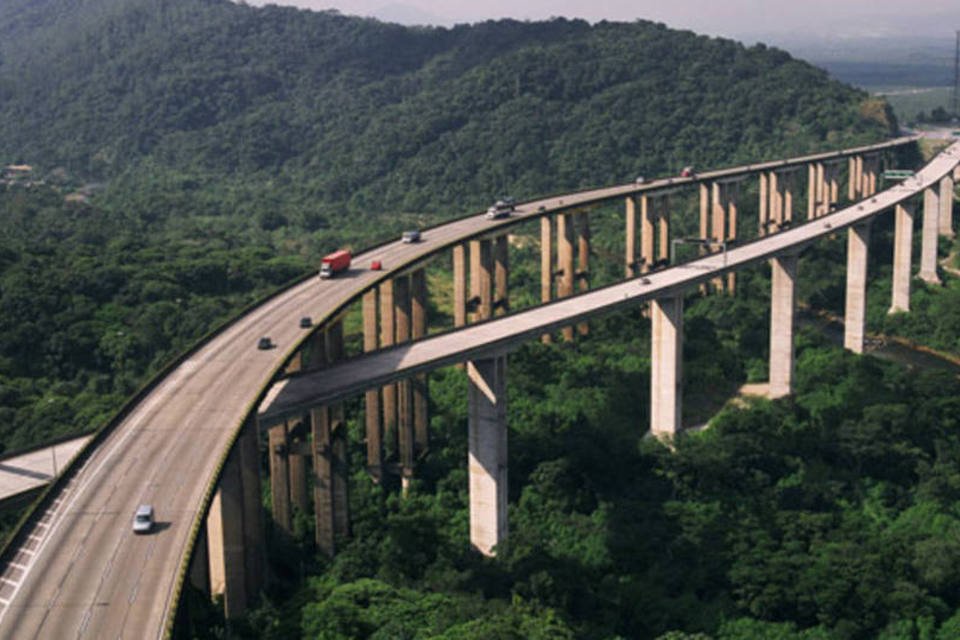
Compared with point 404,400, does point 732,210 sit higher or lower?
higher

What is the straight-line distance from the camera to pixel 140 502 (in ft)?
125

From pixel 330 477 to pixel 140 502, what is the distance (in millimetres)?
17662

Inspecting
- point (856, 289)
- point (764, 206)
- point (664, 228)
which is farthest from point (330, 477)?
point (764, 206)

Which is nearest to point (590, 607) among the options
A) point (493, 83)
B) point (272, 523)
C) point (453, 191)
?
point (272, 523)

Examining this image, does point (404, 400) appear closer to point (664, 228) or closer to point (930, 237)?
point (664, 228)

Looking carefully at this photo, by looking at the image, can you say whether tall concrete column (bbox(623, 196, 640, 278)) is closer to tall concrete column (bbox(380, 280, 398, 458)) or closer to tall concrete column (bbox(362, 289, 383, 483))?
tall concrete column (bbox(380, 280, 398, 458))

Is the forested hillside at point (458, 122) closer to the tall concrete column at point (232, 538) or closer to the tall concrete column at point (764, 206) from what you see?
the tall concrete column at point (764, 206)

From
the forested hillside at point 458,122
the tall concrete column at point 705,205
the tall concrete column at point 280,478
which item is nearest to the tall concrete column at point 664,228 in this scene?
the tall concrete column at point 705,205

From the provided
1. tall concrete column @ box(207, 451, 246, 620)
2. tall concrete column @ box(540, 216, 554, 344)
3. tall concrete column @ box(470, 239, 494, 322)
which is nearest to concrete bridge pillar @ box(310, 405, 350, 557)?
tall concrete column @ box(207, 451, 246, 620)

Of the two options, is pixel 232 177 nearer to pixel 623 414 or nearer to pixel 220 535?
pixel 623 414

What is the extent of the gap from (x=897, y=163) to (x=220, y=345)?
10053 cm

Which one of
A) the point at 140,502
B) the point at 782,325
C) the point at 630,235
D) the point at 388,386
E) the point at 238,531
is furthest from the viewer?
the point at 630,235

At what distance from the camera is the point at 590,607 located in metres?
51.0

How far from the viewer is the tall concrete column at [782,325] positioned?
79.6m
